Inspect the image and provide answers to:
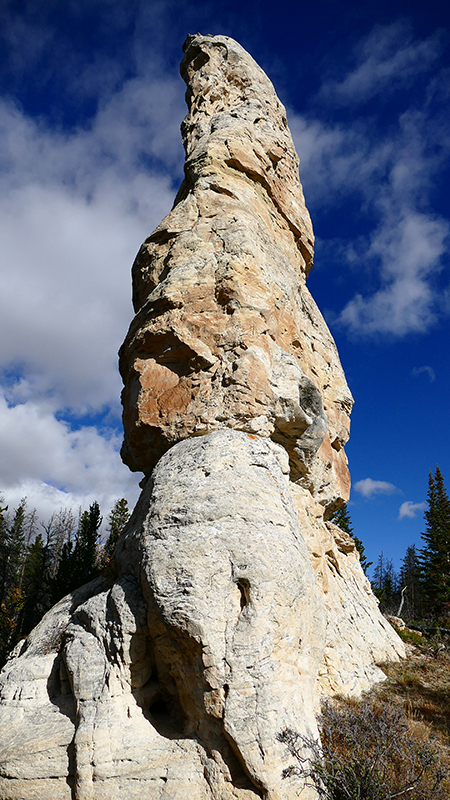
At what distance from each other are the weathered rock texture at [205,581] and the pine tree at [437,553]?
19800mm

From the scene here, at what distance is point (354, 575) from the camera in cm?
1162

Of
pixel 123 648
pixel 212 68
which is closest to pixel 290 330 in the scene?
pixel 123 648

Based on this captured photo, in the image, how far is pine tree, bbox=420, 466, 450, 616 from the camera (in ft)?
87.1

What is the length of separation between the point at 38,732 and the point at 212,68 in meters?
16.6

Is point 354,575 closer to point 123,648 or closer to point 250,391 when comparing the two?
point 250,391

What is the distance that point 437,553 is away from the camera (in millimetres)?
29125

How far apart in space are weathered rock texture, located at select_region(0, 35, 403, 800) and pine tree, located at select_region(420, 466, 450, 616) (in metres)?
19.8

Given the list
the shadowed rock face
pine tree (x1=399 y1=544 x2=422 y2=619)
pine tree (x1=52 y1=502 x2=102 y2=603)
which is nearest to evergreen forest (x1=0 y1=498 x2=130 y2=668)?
pine tree (x1=52 y1=502 x2=102 y2=603)

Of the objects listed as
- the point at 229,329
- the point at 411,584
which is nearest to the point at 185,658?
the point at 229,329

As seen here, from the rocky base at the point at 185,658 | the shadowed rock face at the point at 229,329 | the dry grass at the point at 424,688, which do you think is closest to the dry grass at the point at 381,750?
the dry grass at the point at 424,688

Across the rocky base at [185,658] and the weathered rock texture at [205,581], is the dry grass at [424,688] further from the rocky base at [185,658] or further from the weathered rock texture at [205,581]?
the rocky base at [185,658]

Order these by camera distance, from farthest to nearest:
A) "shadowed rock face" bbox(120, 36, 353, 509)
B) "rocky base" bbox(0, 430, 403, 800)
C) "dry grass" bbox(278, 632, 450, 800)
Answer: "shadowed rock face" bbox(120, 36, 353, 509)
"rocky base" bbox(0, 430, 403, 800)
"dry grass" bbox(278, 632, 450, 800)

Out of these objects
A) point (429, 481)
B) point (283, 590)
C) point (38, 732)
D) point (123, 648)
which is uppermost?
point (429, 481)

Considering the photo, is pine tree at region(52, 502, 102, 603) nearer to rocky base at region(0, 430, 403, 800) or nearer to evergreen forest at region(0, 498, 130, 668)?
evergreen forest at region(0, 498, 130, 668)
